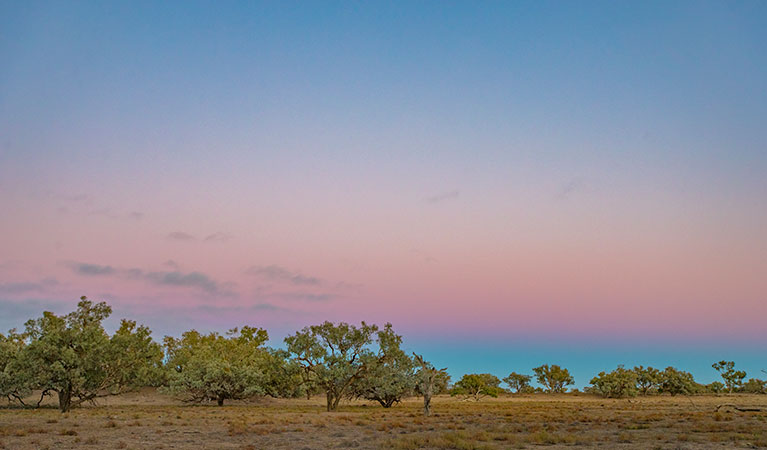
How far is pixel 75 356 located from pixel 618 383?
66.2 metres

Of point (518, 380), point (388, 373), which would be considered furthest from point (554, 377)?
point (388, 373)

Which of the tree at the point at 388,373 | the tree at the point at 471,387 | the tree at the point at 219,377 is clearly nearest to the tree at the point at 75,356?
the tree at the point at 219,377

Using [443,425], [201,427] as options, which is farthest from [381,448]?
[201,427]

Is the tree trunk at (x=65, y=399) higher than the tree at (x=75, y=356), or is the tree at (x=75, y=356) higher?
the tree at (x=75, y=356)

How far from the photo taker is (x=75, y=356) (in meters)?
35.2

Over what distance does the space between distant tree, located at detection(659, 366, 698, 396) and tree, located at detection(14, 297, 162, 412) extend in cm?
7056

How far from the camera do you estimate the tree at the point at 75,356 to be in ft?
115

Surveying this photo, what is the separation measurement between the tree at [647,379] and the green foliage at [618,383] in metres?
1.77

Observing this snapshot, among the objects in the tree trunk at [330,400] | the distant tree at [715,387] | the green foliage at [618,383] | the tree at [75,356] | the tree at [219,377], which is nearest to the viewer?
the tree at [75,356]

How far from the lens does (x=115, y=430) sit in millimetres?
21516

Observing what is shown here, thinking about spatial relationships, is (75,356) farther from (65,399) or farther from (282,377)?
(282,377)

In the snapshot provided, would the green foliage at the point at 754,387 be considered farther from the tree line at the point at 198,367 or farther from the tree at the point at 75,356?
the tree at the point at 75,356

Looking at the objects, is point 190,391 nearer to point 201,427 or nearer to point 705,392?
point 201,427

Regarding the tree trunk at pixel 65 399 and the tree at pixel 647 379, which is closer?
the tree trunk at pixel 65 399
